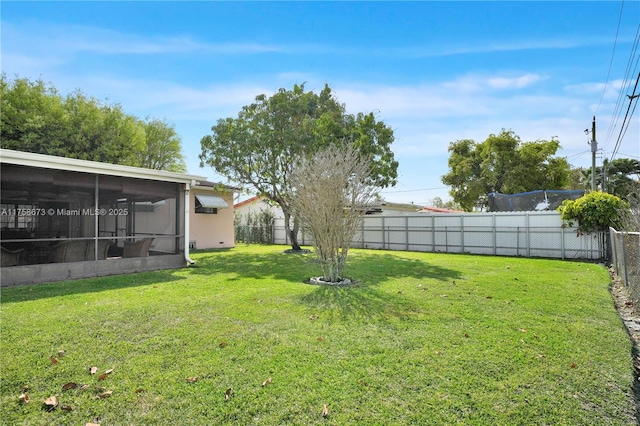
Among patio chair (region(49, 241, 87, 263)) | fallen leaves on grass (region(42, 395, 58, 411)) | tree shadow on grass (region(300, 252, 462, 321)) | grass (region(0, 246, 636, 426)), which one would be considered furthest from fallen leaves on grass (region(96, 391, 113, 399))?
patio chair (region(49, 241, 87, 263))

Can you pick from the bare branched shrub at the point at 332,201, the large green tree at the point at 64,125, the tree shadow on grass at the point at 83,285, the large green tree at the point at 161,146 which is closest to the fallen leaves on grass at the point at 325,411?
the bare branched shrub at the point at 332,201

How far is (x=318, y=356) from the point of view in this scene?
3986 mm

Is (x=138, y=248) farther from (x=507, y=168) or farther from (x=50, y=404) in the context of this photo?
(x=507, y=168)

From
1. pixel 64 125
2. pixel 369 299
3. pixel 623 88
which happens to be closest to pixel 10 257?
pixel 369 299

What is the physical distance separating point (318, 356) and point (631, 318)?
18.0ft

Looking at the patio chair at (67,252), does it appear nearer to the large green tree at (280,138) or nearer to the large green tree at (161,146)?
the large green tree at (280,138)

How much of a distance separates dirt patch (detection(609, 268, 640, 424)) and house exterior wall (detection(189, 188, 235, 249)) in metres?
17.5

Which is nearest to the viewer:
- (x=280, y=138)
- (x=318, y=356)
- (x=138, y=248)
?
(x=318, y=356)

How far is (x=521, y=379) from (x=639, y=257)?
132 inches

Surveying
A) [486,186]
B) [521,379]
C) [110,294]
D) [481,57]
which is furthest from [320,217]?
[486,186]

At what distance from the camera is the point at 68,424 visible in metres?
2.71

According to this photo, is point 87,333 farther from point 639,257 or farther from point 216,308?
point 639,257

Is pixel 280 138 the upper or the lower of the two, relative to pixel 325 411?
upper

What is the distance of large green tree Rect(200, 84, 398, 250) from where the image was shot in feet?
51.6
